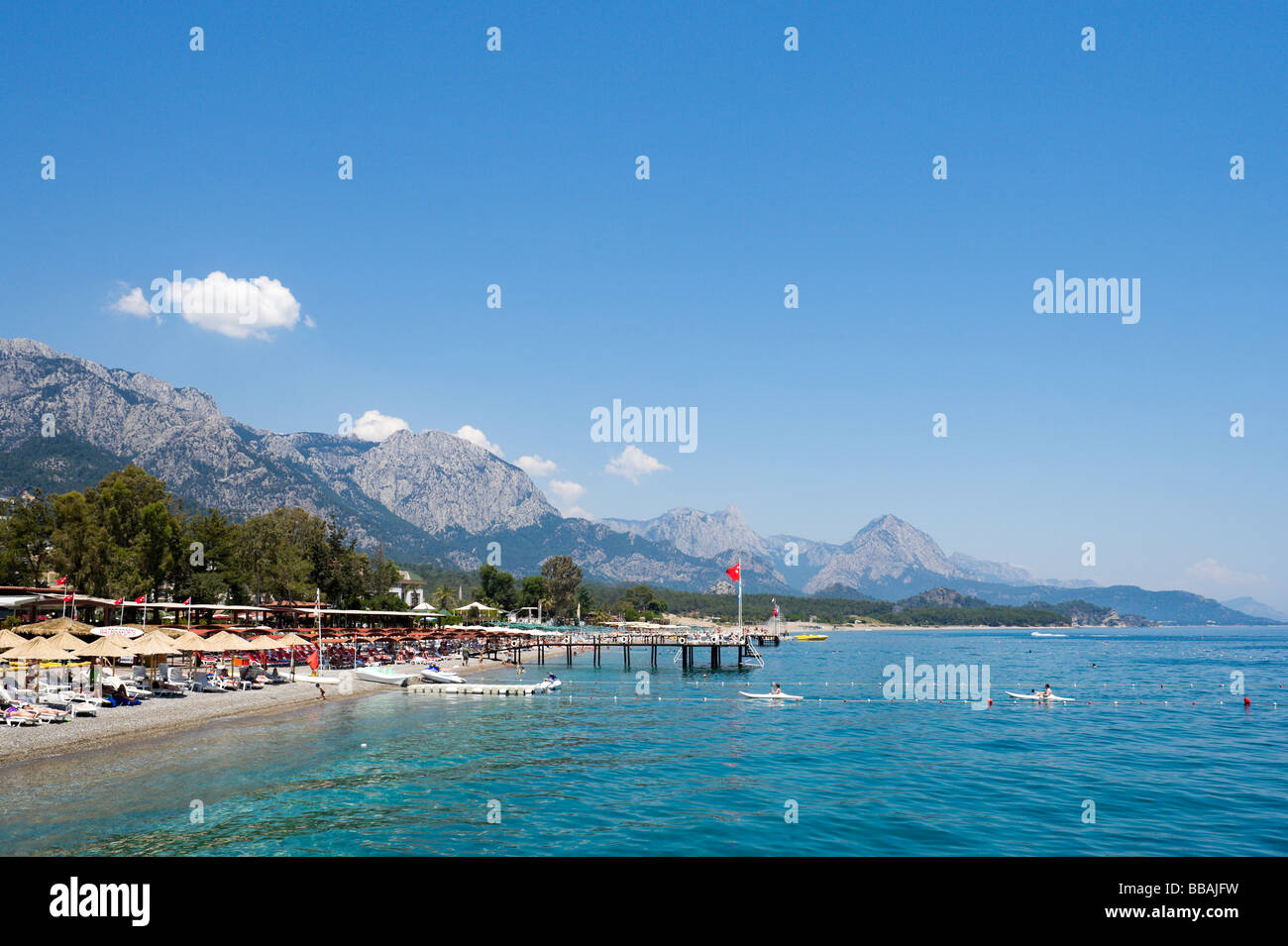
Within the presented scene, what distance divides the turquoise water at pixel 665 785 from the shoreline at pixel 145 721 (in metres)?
1.65

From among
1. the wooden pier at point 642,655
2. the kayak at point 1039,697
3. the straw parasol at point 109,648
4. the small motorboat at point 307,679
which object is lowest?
the wooden pier at point 642,655

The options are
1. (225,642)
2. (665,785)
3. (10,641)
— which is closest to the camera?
(665,785)

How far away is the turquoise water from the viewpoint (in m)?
21.6

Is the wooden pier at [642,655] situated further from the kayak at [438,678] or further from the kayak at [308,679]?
the kayak at [308,679]

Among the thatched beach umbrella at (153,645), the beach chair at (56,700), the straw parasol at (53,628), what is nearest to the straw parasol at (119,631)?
the straw parasol at (53,628)

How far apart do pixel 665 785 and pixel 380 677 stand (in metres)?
40.5

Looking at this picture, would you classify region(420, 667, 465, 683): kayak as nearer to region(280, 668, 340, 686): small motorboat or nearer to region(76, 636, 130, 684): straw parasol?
region(280, 668, 340, 686): small motorboat

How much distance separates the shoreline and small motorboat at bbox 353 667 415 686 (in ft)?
21.7

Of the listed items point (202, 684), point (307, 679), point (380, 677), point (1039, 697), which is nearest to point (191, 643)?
point (202, 684)

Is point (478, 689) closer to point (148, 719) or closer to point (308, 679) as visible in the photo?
point (308, 679)

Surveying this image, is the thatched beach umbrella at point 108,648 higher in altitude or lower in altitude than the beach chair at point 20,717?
higher

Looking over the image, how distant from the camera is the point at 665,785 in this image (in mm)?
29344

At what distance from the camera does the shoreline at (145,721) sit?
29670mm
